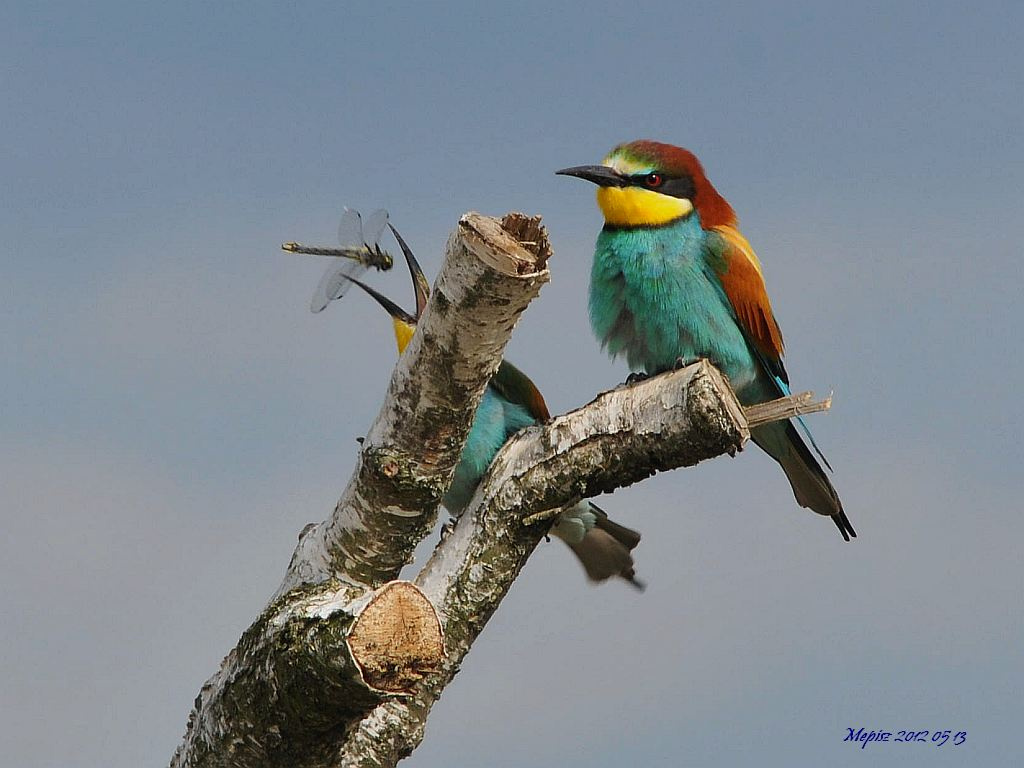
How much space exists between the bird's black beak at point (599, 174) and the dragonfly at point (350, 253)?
0.94m

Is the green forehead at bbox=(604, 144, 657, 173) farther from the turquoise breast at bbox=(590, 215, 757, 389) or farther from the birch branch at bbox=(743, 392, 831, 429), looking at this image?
the birch branch at bbox=(743, 392, 831, 429)

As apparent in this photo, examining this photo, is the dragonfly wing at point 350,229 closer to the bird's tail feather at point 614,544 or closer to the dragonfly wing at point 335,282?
the dragonfly wing at point 335,282

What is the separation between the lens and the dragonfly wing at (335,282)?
17.1 feet

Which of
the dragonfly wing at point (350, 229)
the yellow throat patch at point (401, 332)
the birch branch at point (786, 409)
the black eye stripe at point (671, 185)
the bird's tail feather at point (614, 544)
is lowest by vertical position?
the bird's tail feather at point (614, 544)

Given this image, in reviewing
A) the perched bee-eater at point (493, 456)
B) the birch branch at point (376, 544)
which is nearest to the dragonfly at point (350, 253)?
the perched bee-eater at point (493, 456)

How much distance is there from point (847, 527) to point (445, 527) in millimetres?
1597

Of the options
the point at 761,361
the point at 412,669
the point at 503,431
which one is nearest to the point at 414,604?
→ the point at 412,669

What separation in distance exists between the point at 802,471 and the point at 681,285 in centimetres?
83

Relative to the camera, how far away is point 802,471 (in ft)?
14.8

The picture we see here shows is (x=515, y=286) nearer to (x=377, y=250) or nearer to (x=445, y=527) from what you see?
(x=445, y=527)

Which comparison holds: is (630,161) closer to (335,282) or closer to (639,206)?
(639,206)

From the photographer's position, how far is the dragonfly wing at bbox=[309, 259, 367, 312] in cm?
521

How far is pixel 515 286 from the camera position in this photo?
9.39ft

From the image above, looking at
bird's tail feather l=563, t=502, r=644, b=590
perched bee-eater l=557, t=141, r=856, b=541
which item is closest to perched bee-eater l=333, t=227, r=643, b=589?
bird's tail feather l=563, t=502, r=644, b=590
